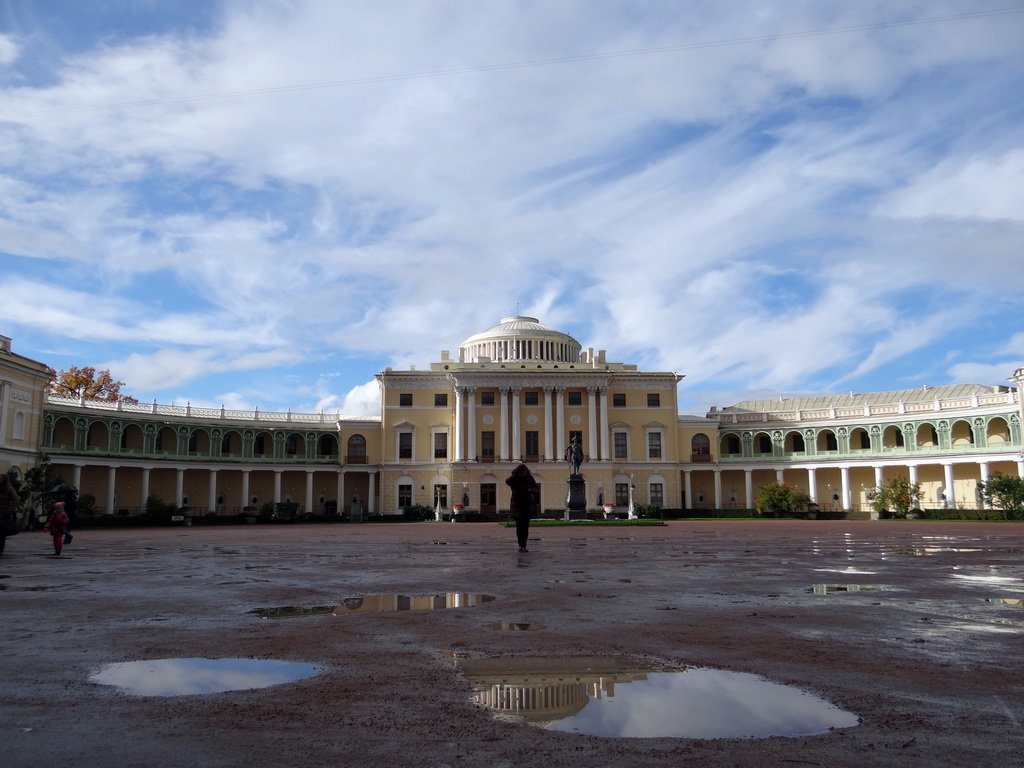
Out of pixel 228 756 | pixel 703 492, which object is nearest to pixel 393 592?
pixel 228 756

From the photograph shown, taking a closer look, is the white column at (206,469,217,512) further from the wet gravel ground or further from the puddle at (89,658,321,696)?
the puddle at (89,658,321,696)

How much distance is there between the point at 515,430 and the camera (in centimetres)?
6875

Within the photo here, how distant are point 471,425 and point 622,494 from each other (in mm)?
13682

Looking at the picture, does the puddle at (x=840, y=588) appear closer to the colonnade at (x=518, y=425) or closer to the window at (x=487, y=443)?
the colonnade at (x=518, y=425)

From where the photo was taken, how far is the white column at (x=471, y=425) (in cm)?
6850

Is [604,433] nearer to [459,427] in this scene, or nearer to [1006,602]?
[459,427]

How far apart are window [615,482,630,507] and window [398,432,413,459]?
17.5m

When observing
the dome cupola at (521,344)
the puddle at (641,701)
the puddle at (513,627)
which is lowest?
the puddle at (641,701)

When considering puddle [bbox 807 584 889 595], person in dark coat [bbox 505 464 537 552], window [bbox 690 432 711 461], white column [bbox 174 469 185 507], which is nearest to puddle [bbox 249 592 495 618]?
puddle [bbox 807 584 889 595]

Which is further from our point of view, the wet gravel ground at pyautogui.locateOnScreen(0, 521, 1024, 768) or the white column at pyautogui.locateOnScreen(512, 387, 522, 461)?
the white column at pyautogui.locateOnScreen(512, 387, 522, 461)

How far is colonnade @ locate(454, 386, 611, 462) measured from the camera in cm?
6862

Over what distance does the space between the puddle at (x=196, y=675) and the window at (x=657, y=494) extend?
65.7 metres

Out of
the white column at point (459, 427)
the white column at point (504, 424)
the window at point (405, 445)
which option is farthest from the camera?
the window at point (405, 445)

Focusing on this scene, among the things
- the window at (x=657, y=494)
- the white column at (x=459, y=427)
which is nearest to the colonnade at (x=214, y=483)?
the white column at (x=459, y=427)
